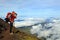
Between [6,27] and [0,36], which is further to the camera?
[6,27]

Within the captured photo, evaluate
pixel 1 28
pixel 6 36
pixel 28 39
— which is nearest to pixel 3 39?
pixel 6 36

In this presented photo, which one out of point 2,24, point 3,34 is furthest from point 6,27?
point 3,34

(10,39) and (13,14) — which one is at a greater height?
(13,14)

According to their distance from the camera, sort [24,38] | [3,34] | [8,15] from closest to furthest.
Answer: [8,15], [3,34], [24,38]

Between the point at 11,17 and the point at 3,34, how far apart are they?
391cm

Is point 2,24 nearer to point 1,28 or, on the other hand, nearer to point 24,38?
point 1,28

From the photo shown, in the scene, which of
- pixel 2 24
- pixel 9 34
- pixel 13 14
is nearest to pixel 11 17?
pixel 13 14

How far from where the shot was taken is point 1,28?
3747cm

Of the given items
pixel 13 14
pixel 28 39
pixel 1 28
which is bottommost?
pixel 28 39

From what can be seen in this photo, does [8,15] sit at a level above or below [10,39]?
above

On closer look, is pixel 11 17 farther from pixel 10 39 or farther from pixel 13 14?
pixel 10 39

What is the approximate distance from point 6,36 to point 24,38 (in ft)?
15.5

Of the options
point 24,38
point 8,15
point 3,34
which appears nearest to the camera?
point 8,15

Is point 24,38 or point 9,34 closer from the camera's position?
point 9,34
